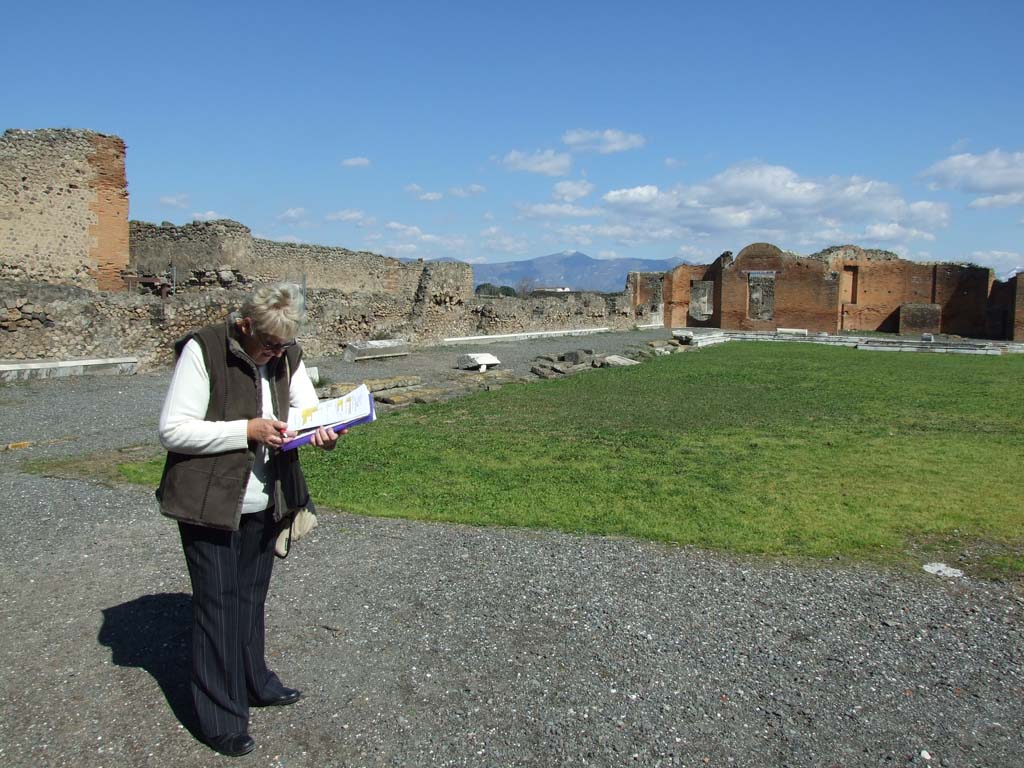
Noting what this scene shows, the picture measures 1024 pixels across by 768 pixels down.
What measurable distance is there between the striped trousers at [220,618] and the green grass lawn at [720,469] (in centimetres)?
274

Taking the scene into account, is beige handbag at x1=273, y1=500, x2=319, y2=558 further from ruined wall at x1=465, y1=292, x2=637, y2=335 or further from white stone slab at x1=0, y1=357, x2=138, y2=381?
ruined wall at x1=465, y1=292, x2=637, y2=335

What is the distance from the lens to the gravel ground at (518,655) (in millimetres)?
2980

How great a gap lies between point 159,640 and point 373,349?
16252mm

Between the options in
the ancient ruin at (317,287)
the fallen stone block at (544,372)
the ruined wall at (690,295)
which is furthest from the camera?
the ruined wall at (690,295)

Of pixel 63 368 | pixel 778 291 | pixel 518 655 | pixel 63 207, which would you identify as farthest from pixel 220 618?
pixel 778 291

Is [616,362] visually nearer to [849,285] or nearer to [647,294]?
[647,294]

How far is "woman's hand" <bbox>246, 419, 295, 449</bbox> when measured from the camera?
2918 mm

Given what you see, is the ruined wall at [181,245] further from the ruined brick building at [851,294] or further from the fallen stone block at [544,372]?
the ruined brick building at [851,294]

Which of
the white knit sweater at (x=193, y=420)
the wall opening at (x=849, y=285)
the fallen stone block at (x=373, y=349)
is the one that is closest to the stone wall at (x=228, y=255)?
the fallen stone block at (x=373, y=349)

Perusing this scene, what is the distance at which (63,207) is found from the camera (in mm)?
21484

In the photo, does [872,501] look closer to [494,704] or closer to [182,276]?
[494,704]

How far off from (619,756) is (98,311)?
Result: 570 inches

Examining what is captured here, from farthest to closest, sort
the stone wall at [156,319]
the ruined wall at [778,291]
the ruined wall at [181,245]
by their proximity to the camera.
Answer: the ruined wall at [778,291] → the ruined wall at [181,245] → the stone wall at [156,319]

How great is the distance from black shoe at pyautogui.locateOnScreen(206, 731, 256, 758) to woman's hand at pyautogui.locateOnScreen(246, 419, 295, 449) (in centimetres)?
110
